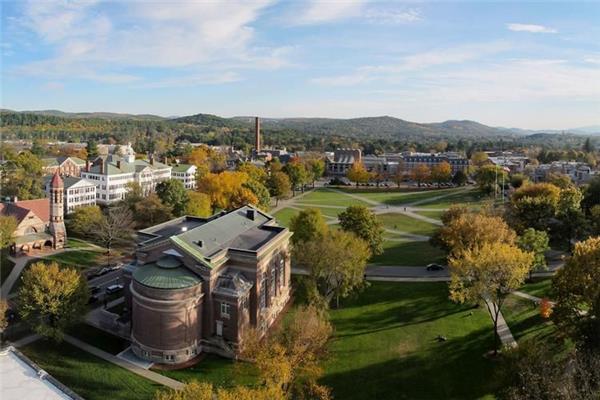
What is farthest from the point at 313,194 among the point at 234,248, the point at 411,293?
the point at 234,248

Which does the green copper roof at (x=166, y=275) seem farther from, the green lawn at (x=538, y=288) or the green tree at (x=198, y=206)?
the green lawn at (x=538, y=288)

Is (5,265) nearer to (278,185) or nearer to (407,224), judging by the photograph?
(278,185)

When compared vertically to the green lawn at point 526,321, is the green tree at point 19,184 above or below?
above

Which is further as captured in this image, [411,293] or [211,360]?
[411,293]

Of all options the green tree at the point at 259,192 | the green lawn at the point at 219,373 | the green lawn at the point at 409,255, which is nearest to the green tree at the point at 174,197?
the green tree at the point at 259,192

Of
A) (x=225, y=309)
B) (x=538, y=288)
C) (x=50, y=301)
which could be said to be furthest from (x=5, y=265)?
(x=538, y=288)

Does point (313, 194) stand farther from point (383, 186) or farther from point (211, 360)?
point (211, 360)
